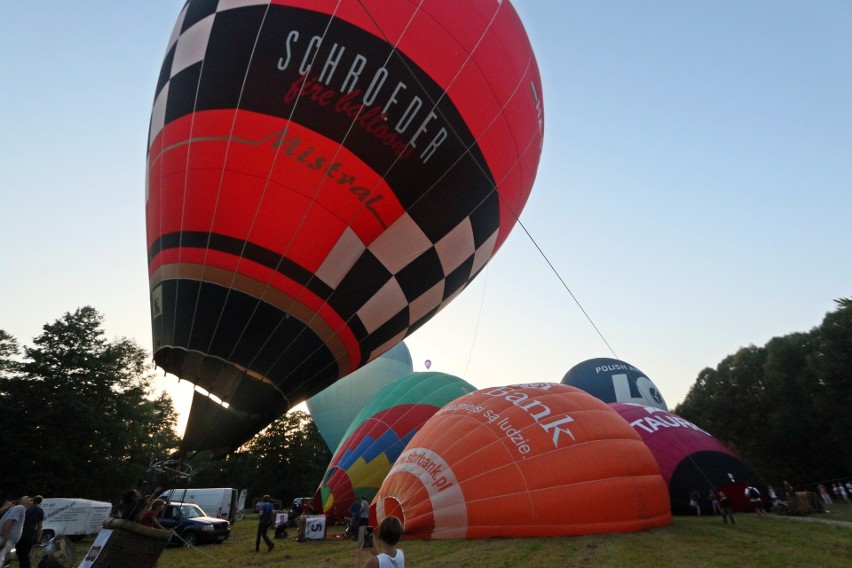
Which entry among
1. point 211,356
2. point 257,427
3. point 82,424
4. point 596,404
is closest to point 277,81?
point 211,356

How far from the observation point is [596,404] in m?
8.79

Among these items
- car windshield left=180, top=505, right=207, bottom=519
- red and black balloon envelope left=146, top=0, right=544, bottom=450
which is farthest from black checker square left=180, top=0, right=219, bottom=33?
Result: car windshield left=180, top=505, right=207, bottom=519

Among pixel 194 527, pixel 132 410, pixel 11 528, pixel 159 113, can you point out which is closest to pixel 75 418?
pixel 132 410

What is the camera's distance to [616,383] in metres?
18.1

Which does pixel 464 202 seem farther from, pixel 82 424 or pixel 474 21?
pixel 82 424

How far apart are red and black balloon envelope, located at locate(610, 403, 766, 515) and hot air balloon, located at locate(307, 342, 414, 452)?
36.4 ft

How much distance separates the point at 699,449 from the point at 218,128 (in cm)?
1252

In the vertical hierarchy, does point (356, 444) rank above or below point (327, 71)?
below

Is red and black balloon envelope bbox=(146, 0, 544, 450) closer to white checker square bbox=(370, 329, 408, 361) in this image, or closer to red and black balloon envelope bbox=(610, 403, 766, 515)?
white checker square bbox=(370, 329, 408, 361)

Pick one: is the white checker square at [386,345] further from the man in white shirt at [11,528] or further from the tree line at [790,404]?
the tree line at [790,404]

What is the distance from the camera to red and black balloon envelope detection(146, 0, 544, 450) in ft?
16.1

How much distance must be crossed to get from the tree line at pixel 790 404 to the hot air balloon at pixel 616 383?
194 inches

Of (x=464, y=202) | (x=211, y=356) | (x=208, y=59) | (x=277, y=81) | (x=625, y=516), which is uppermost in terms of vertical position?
(x=208, y=59)

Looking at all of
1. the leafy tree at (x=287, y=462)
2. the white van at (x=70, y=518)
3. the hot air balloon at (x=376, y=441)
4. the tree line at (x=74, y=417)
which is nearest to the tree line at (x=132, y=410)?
the tree line at (x=74, y=417)
